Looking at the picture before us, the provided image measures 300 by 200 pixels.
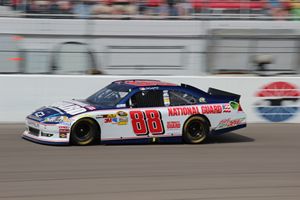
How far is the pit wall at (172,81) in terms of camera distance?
14.2m

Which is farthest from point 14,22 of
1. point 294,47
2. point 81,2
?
point 294,47

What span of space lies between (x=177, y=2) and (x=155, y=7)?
2.36 feet

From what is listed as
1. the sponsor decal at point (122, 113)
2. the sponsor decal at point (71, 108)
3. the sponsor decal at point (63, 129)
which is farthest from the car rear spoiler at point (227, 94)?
the sponsor decal at point (63, 129)

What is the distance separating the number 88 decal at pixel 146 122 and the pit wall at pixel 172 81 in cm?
368

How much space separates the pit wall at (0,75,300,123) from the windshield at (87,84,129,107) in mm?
2879

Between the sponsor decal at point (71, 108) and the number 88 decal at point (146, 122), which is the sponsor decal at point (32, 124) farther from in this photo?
the number 88 decal at point (146, 122)

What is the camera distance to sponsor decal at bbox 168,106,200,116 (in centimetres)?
1138

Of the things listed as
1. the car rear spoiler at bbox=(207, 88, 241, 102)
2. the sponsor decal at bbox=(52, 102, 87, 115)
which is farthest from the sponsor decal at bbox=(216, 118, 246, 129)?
the sponsor decal at bbox=(52, 102, 87, 115)

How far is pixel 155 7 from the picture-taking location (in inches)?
752

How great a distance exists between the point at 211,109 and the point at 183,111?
23.4 inches

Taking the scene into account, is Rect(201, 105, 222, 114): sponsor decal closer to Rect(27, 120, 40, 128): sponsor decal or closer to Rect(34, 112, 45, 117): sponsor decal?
Rect(34, 112, 45, 117): sponsor decal

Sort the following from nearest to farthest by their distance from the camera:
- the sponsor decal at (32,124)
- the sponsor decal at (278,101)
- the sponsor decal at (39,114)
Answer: the sponsor decal at (32,124) < the sponsor decal at (39,114) < the sponsor decal at (278,101)

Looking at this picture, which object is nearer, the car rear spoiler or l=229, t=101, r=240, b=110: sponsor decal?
l=229, t=101, r=240, b=110: sponsor decal

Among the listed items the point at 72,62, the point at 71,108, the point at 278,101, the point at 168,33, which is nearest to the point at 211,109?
the point at 71,108
